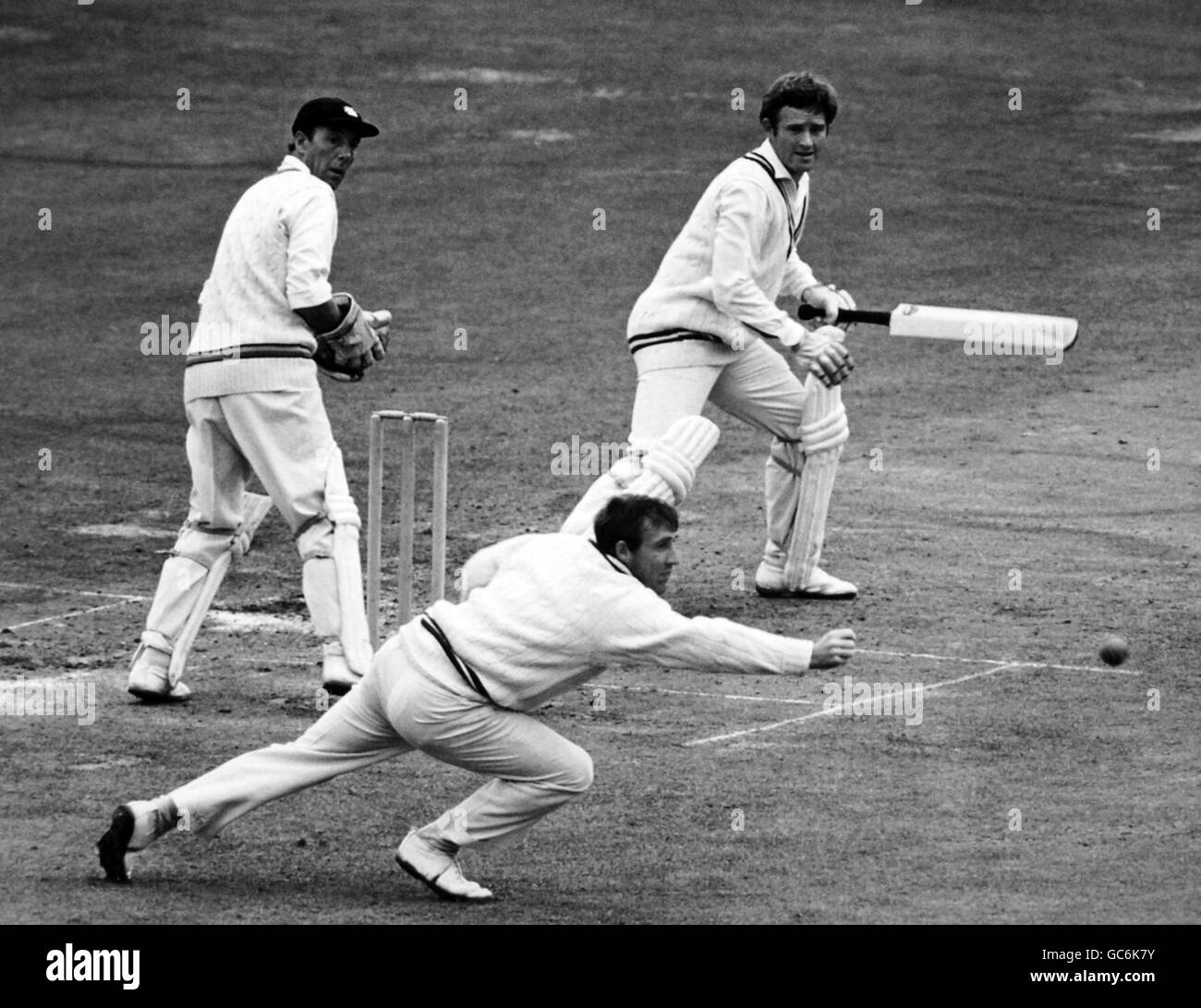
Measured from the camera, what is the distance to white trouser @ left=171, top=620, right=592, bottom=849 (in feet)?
25.1

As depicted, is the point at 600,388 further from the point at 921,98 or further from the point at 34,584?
the point at 921,98

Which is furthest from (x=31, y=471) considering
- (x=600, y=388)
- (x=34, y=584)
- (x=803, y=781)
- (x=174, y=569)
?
(x=803, y=781)

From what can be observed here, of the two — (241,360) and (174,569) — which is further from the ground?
(241,360)

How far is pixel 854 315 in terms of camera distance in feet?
39.1

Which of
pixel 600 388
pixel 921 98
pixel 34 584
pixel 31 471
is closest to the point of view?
pixel 34 584

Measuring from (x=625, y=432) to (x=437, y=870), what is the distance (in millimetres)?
7993

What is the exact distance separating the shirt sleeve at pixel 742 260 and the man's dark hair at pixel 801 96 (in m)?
0.39

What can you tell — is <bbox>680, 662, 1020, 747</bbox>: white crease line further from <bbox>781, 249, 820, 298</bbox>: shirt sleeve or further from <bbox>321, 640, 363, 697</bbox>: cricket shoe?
<bbox>781, 249, 820, 298</bbox>: shirt sleeve

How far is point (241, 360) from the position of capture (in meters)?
10.2

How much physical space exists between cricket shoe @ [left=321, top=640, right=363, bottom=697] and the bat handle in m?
3.08

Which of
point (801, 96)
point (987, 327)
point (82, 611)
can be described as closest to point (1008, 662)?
point (987, 327)

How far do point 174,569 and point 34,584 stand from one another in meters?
2.49

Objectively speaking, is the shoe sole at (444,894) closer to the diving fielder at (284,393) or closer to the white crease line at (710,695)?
the diving fielder at (284,393)

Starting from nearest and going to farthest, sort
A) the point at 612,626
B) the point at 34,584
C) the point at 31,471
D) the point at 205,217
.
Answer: the point at 612,626, the point at 34,584, the point at 31,471, the point at 205,217
